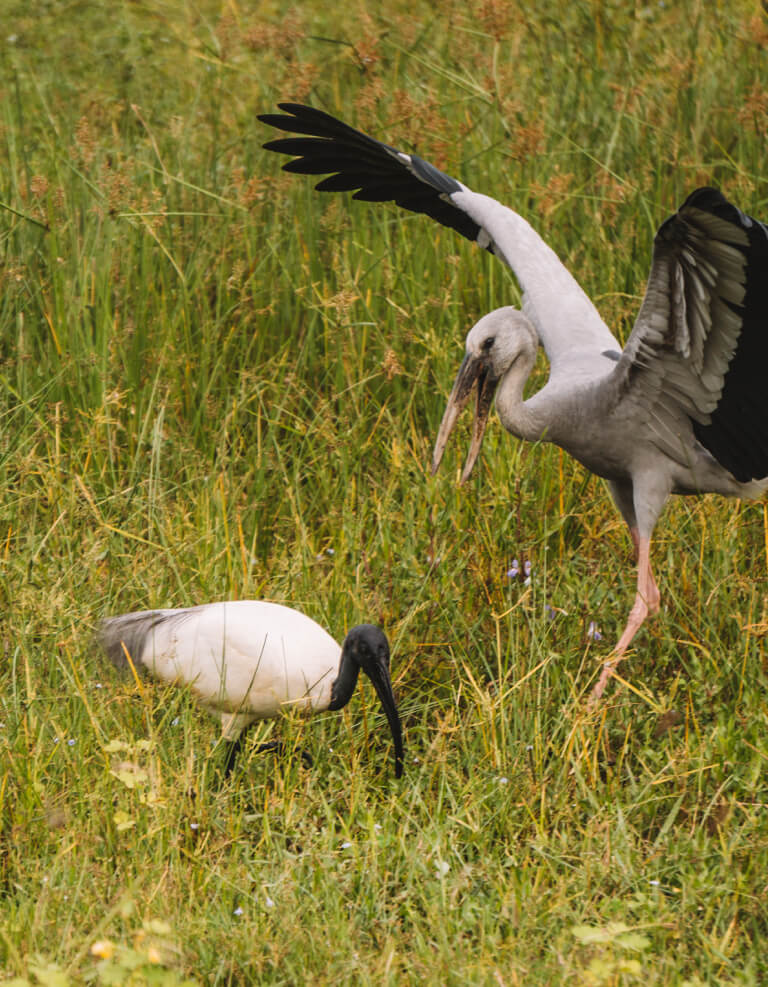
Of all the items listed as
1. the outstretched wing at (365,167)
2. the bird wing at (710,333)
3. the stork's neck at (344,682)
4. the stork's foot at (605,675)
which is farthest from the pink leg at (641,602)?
the outstretched wing at (365,167)

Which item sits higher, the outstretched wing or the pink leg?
the outstretched wing

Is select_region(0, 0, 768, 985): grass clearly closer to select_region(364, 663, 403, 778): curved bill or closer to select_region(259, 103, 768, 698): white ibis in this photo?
select_region(364, 663, 403, 778): curved bill

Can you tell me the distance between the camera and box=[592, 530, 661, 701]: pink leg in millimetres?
3604

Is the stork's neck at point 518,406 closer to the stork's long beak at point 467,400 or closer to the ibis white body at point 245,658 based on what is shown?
the stork's long beak at point 467,400

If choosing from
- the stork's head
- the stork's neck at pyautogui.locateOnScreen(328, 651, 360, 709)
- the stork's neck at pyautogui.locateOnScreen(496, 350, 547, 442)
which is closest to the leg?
the stork's neck at pyautogui.locateOnScreen(328, 651, 360, 709)

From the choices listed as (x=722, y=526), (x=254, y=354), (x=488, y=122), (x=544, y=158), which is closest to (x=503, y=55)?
(x=488, y=122)

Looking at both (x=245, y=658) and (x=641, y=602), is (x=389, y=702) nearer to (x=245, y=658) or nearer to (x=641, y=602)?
(x=245, y=658)

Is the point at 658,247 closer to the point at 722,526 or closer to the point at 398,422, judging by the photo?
the point at 722,526

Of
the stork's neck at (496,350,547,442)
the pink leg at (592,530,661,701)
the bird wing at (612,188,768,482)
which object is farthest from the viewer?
the stork's neck at (496,350,547,442)

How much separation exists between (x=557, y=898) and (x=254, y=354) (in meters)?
2.60

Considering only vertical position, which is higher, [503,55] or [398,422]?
[503,55]

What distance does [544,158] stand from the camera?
5203mm

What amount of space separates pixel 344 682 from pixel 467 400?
108 cm

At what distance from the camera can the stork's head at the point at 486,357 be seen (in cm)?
394
